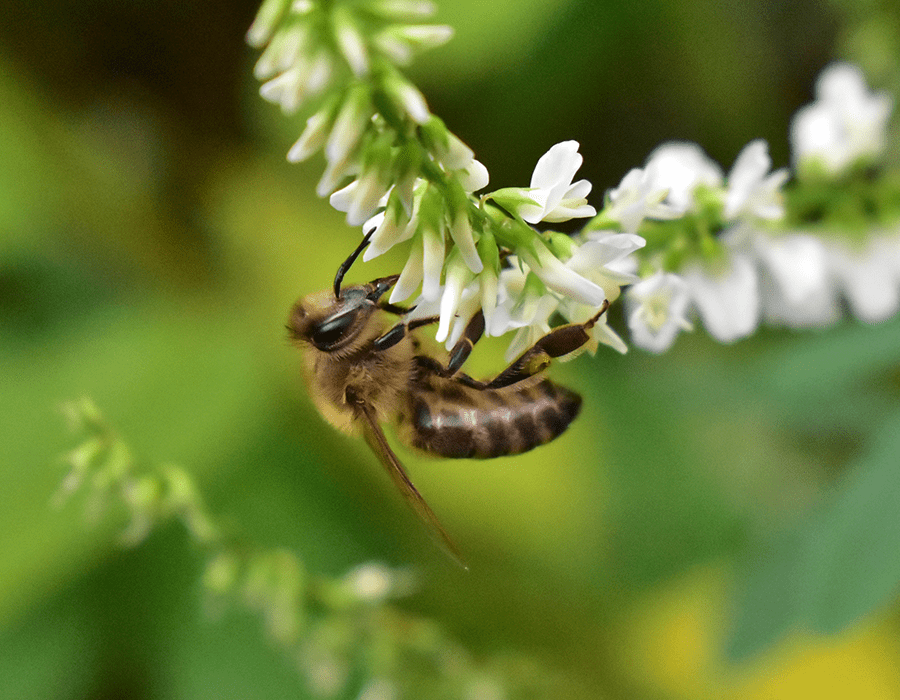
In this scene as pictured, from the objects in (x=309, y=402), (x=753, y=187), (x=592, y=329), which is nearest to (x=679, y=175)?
(x=753, y=187)

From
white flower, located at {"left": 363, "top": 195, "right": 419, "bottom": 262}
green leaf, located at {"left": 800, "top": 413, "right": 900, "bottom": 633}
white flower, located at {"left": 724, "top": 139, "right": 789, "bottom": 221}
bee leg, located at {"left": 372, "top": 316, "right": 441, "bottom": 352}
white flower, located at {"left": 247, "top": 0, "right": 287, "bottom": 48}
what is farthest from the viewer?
green leaf, located at {"left": 800, "top": 413, "right": 900, "bottom": 633}

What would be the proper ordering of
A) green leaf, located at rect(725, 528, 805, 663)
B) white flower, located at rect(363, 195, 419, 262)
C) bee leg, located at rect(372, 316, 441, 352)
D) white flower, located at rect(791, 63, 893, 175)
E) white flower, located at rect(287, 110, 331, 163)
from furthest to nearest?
green leaf, located at rect(725, 528, 805, 663) → white flower, located at rect(791, 63, 893, 175) → bee leg, located at rect(372, 316, 441, 352) → white flower, located at rect(363, 195, 419, 262) → white flower, located at rect(287, 110, 331, 163)

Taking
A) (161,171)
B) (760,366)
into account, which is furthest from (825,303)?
(161,171)

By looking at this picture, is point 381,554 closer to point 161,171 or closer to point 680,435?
point 680,435

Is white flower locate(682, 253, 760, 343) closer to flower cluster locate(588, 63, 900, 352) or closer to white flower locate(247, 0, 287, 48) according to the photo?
flower cluster locate(588, 63, 900, 352)

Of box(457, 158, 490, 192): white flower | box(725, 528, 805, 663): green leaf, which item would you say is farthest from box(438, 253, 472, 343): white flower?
box(725, 528, 805, 663): green leaf
